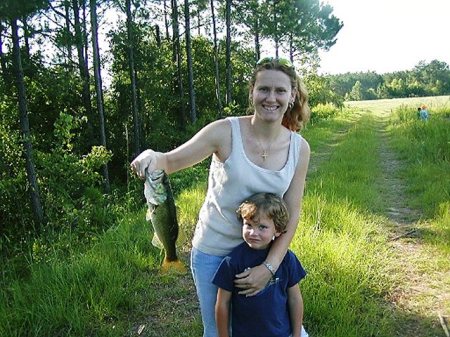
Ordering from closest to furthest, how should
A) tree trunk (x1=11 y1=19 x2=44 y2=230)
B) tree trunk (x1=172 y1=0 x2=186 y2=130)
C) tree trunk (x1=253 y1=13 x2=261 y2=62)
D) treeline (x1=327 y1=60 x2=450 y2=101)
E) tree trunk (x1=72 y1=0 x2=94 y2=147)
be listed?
tree trunk (x1=11 y1=19 x2=44 y2=230)
tree trunk (x1=72 y1=0 x2=94 y2=147)
tree trunk (x1=172 y1=0 x2=186 y2=130)
tree trunk (x1=253 y1=13 x2=261 y2=62)
treeline (x1=327 y1=60 x2=450 y2=101)

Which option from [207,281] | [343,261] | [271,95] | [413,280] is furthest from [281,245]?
[413,280]

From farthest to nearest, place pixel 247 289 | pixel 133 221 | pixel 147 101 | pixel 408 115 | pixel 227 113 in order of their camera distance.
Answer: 1. pixel 147 101
2. pixel 227 113
3. pixel 408 115
4. pixel 133 221
5. pixel 247 289

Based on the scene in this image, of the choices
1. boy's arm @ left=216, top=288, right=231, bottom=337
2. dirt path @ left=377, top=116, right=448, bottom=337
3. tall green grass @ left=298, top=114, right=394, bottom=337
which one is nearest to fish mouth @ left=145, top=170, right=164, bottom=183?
boy's arm @ left=216, top=288, right=231, bottom=337

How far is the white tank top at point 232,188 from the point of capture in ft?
6.84

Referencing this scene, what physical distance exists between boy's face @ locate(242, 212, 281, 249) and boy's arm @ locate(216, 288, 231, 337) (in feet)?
0.93

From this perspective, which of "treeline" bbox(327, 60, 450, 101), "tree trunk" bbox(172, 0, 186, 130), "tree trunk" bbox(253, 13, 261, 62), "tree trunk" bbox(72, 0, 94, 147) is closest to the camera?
"tree trunk" bbox(72, 0, 94, 147)

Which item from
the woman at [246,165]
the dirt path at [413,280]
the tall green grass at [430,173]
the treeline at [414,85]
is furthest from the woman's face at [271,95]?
the treeline at [414,85]

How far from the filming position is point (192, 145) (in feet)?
6.95

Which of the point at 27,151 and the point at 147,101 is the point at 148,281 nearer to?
the point at 27,151

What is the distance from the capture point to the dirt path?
131 inches

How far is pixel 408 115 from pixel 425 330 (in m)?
18.1

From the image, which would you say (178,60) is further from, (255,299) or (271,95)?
(255,299)

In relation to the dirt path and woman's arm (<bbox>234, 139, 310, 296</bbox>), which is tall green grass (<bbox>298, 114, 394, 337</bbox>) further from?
woman's arm (<bbox>234, 139, 310, 296</bbox>)

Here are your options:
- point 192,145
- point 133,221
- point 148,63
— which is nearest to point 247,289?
point 192,145
